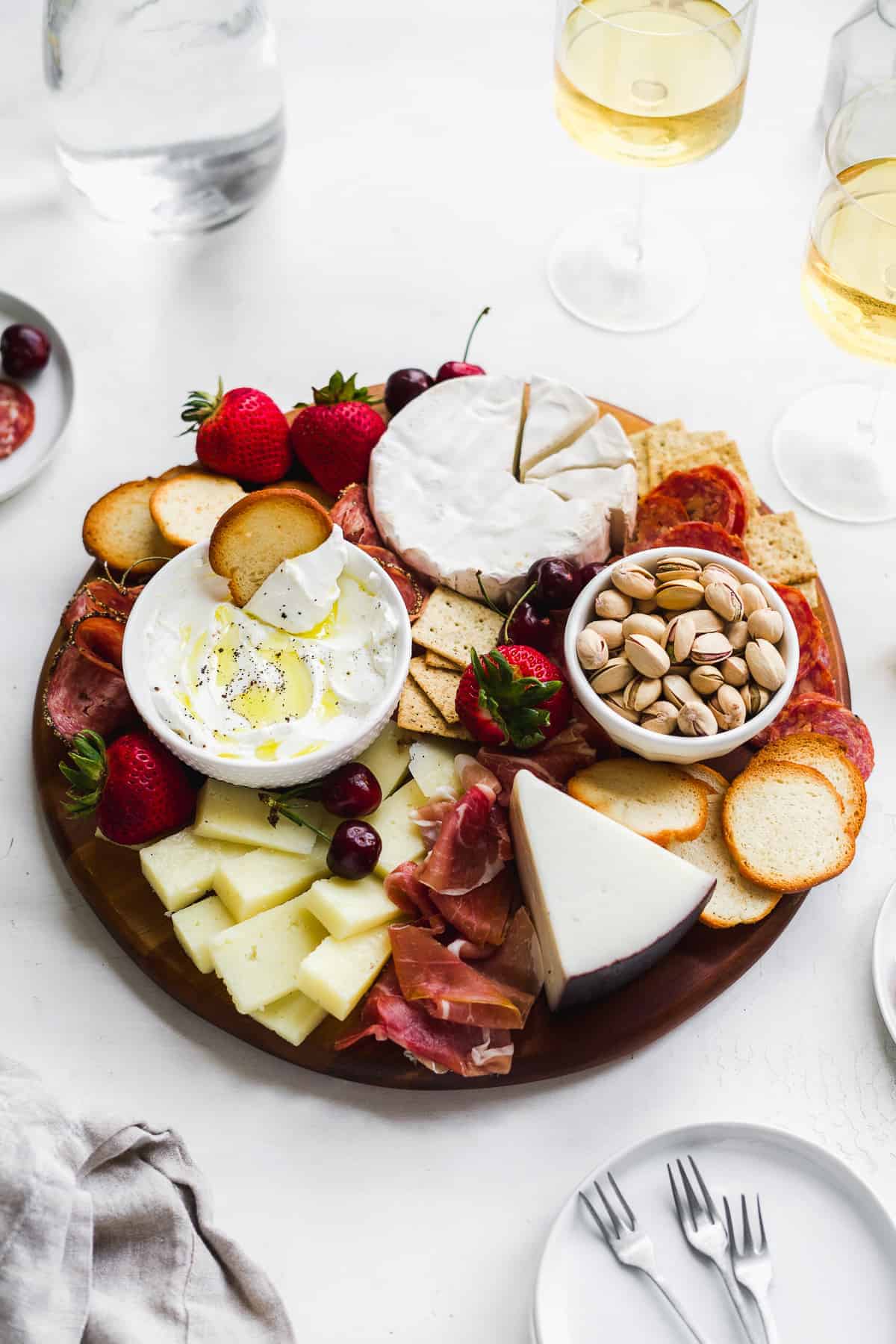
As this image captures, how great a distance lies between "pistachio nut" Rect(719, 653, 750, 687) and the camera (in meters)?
1.75

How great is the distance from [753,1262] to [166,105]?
211 centimetres

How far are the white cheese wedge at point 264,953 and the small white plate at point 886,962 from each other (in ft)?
2.53

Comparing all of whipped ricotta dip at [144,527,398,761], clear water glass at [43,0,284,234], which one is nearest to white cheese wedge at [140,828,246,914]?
whipped ricotta dip at [144,527,398,761]

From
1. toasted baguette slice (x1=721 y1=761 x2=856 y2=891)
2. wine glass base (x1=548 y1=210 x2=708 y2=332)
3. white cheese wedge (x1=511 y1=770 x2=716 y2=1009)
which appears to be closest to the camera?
white cheese wedge (x1=511 y1=770 x2=716 y2=1009)

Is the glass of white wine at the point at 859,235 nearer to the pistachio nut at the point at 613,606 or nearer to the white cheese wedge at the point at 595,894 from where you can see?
the pistachio nut at the point at 613,606

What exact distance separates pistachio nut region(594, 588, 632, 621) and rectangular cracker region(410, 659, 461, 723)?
0.24 meters

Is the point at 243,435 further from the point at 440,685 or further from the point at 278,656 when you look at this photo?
the point at 440,685

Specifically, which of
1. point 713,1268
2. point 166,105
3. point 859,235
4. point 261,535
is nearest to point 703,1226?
point 713,1268

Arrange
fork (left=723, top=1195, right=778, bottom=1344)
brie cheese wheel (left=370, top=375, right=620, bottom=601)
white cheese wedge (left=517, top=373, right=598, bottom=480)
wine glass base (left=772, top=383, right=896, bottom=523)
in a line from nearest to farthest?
fork (left=723, top=1195, right=778, bottom=1344)
brie cheese wheel (left=370, top=375, right=620, bottom=601)
white cheese wedge (left=517, top=373, right=598, bottom=480)
wine glass base (left=772, top=383, right=896, bottom=523)

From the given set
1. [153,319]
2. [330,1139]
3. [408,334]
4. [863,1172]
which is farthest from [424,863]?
[153,319]

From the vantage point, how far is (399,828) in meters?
1.82

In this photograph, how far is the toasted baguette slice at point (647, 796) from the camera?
1.77 metres

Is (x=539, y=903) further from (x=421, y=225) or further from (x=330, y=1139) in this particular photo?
(x=421, y=225)

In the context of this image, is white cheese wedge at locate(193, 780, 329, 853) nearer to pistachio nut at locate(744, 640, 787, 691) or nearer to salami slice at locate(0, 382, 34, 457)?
pistachio nut at locate(744, 640, 787, 691)
